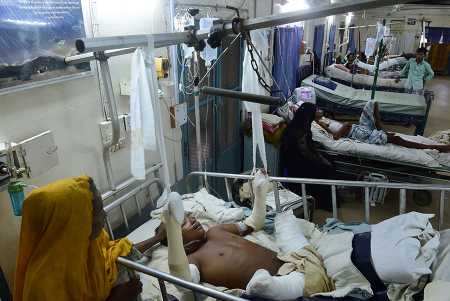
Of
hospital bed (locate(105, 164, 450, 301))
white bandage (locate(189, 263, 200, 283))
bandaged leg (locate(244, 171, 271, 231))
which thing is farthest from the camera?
bandaged leg (locate(244, 171, 271, 231))

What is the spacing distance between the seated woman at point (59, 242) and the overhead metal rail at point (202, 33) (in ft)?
2.13

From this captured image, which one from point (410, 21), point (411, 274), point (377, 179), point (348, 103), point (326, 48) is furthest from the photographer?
point (326, 48)

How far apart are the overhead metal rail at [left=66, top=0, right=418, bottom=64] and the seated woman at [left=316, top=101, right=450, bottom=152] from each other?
3.72 meters

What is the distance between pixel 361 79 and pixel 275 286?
9090 millimetres

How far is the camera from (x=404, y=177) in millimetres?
4316

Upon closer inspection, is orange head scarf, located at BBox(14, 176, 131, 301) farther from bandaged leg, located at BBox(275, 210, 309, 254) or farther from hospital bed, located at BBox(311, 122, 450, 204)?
hospital bed, located at BBox(311, 122, 450, 204)

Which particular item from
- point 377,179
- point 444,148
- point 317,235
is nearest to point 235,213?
point 317,235

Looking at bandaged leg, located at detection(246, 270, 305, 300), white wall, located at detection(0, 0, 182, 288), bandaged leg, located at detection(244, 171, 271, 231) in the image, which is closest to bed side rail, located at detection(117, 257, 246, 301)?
bandaged leg, located at detection(246, 270, 305, 300)

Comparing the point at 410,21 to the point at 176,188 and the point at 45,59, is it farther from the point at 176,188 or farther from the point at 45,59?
the point at 45,59

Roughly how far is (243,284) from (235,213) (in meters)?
0.75

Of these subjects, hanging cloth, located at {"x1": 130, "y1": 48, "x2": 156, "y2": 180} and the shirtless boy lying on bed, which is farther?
the shirtless boy lying on bed

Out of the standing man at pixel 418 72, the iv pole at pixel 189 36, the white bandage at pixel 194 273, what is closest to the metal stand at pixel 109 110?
the iv pole at pixel 189 36

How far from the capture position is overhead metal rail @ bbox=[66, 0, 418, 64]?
49.6 inches

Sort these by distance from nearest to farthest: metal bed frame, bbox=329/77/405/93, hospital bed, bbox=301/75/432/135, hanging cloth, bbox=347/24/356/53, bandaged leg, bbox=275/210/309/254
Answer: bandaged leg, bbox=275/210/309/254 < hospital bed, bbox=301/75/432/135 < metal bed frame, bbox=329/77/405/93 < hanging cloth, bbox=347/24/356/53
